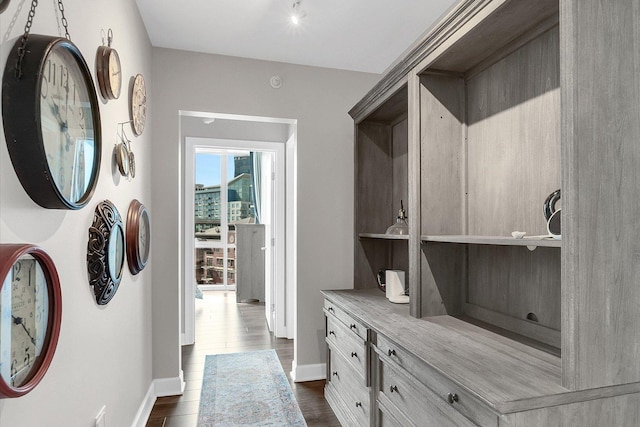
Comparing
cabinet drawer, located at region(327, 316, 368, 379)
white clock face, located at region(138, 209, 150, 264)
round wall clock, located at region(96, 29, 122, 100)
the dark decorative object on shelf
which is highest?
round wall clock, located at region(96, 29, 122, 100)

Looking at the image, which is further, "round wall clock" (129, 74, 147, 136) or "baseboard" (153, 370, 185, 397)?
"baseboard" (153, 370, 185, 397)

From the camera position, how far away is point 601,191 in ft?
3.67

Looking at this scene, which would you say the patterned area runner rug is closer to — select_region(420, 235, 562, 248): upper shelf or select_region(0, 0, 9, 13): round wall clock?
select_region(420, 235, 562, 248): upper shelf

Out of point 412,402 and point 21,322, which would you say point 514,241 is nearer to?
point 412,402

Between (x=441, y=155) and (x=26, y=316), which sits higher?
(x=441, y=155)

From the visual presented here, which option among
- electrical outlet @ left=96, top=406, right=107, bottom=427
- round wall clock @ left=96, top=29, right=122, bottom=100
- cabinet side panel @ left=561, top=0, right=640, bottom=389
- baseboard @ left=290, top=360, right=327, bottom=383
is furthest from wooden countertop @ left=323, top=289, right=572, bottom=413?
round wall clock @ left=96, top=29, right=122, bottom=100

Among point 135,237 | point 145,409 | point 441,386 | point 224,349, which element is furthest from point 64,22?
point 224,349

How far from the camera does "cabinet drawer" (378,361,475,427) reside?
1.32 m

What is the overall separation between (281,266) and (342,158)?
1.62 m

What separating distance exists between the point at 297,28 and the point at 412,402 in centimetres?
230

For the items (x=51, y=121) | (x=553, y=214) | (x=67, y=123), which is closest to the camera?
(x=51, y=121)

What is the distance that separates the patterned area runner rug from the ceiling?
8.41 feet

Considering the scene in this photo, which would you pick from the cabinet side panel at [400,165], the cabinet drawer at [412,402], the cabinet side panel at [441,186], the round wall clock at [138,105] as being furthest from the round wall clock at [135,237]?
the cabinet side panel at [400,165]

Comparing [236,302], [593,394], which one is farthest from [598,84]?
[236,302]
